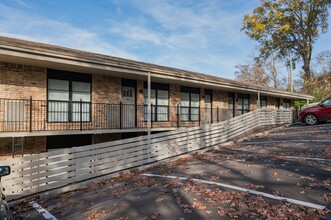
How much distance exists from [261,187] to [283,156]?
3.73 meters

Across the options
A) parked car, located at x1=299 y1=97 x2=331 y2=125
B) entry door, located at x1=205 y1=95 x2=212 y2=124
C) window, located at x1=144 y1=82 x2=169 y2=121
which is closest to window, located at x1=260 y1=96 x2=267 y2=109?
parked car, located at x1=299 y1=97 x2=331 y2=125

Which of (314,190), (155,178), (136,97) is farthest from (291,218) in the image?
(136,97)

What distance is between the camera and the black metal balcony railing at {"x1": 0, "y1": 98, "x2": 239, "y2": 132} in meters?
10.6

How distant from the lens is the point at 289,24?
32.2 m

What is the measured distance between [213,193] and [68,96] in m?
8.60

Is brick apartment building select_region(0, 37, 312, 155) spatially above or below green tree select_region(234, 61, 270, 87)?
below

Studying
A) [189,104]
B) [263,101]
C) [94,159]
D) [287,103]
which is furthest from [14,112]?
[287,103]

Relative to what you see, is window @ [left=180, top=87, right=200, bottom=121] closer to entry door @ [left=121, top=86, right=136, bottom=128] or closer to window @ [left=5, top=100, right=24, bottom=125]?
entry door @ [left=121, top=86, right=136, bottom=128]

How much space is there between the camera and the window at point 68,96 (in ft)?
38.9

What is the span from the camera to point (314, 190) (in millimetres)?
5613

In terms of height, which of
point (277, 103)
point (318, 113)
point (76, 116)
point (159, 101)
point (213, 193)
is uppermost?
point (277, 103)

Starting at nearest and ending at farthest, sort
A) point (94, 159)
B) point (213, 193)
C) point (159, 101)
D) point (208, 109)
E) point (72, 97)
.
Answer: point (213, 193) → point (94, 159) → point (72, 97) → point (159, 101) → point (208, 109)

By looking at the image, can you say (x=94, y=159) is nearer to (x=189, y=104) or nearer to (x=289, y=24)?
(x=189, y=104)

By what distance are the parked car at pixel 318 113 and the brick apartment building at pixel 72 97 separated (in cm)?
576
